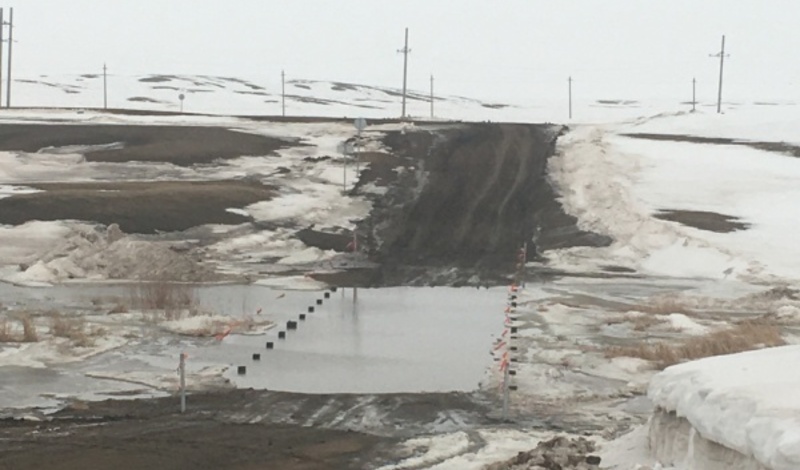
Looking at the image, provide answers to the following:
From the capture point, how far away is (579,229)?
115 ft

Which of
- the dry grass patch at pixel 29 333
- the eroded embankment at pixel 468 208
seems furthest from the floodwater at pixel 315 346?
the eroded embankment at pixel 468 208

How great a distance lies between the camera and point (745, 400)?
8.72 m

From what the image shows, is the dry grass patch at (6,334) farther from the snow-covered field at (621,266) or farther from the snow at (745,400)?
the snow at (745,400)

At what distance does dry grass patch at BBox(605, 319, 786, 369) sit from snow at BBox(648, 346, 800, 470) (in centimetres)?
704

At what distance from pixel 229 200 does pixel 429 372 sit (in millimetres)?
20857

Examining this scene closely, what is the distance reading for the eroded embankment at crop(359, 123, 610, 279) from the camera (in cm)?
3219

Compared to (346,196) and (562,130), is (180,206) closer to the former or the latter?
(346,196)

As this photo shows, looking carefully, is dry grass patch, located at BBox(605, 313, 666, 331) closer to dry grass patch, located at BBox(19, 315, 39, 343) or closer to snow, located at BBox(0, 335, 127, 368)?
snow, located at BBox(0, 335, 127, 368)

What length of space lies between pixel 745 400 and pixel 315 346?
11.6m

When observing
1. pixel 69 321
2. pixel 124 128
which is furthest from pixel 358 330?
pixel 124 128

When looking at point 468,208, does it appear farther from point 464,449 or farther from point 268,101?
point 268,101

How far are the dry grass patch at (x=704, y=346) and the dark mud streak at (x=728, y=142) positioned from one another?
39.3 metres

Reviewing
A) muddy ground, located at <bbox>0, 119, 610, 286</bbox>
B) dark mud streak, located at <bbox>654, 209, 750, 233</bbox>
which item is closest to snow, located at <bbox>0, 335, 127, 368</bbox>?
muddy ground, located at <bbox>0, 119, 610, 286</bbox>

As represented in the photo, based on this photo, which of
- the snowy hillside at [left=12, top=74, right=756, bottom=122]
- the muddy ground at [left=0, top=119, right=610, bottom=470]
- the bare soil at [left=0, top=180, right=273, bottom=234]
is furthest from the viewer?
the snowy hillside at [left=12, top=74, right=756, bottom=122]
